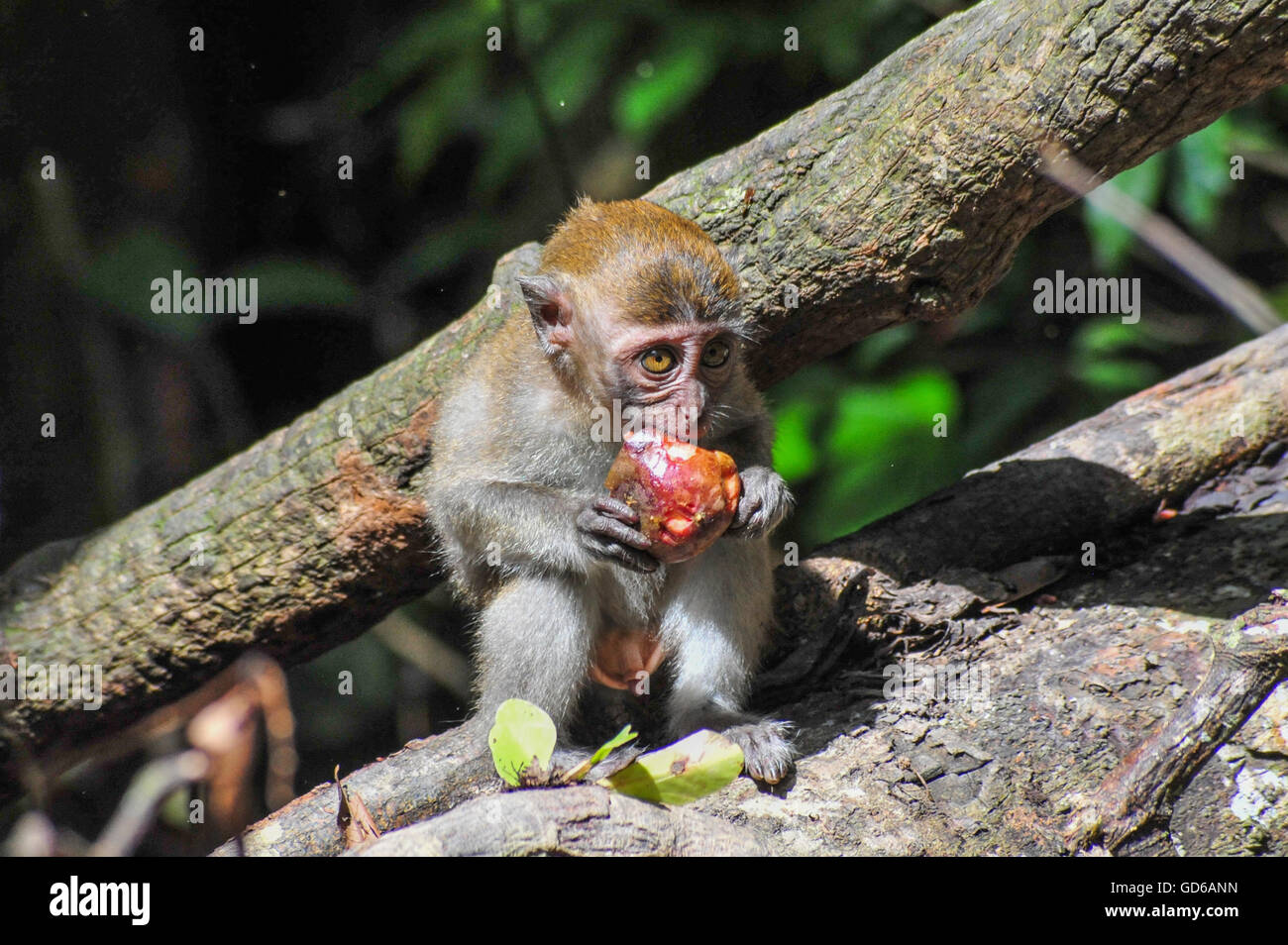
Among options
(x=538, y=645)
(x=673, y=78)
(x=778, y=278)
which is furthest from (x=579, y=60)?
(x=538, y=645)

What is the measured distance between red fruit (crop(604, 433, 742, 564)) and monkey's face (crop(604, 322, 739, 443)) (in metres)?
0.23

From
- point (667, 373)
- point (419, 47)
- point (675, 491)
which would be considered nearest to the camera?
point (675, 491)

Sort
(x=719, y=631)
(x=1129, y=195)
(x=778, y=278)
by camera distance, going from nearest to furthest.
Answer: (x=719, y=631), (x=778, y=278), (x=1129, y=195)

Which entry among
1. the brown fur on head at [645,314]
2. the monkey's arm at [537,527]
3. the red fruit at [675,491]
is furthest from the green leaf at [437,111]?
the red fruit at [675,491]

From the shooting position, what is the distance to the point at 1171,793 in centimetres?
435

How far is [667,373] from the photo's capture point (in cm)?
505

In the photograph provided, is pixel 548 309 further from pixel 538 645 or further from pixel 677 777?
pixel 677 777

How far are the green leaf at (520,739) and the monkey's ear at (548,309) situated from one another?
1830mm

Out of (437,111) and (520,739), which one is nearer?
(520,739)

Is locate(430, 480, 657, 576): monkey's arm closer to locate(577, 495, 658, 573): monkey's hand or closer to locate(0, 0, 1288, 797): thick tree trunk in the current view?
locate(577, 495, 658, 573): monkey's hand

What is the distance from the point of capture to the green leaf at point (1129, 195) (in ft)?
26.2

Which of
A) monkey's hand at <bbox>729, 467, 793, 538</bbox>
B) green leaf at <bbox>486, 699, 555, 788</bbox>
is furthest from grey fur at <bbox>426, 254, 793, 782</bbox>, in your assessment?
green leaf at <bbox>486, 699, 555, 788</bbox>

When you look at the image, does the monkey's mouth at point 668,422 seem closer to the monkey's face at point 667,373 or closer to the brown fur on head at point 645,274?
the monkey's face at point 667,373

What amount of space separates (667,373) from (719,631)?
1338 mm
